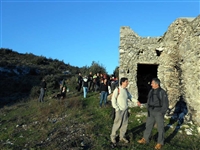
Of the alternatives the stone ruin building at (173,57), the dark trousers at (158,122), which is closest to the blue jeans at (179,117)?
the stone ruin building at (173,57)

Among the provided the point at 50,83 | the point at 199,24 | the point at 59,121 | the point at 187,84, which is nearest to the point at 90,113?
the point at 59,121

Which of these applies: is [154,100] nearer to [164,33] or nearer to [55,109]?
[164,33]

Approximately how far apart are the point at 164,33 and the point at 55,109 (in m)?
A: 7.02

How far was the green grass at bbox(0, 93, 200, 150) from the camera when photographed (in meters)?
6.73

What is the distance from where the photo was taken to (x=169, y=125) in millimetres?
8539

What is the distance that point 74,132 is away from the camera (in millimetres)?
8008

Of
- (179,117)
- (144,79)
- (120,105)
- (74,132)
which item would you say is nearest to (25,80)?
(144,79)

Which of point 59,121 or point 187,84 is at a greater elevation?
point 187,84

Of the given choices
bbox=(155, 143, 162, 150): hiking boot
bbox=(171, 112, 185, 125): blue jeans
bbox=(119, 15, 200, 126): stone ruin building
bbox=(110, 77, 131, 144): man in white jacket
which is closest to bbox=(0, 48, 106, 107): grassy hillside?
bbox=(119, 15, 200, 126): stone ruin building

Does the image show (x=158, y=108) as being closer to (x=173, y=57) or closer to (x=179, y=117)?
(x=179, y=117)

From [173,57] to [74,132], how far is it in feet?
19.3

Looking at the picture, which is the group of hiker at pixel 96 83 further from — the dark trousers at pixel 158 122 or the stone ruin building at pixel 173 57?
the dark trousers at pixel 158 122

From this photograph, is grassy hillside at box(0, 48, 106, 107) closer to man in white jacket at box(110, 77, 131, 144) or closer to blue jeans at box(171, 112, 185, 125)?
blue jeans at box(171, 112, 185, 125)

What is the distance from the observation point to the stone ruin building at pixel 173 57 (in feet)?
28.2
